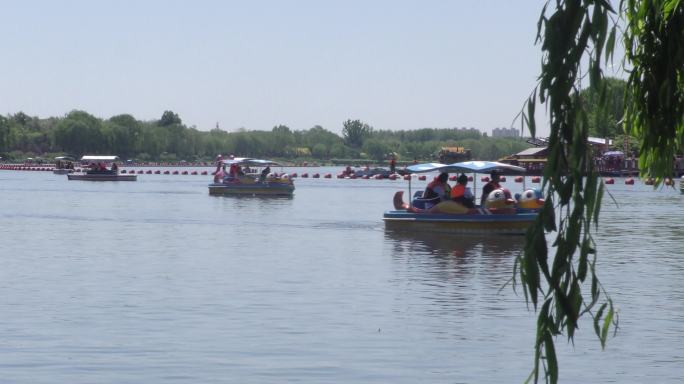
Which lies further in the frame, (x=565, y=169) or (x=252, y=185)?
(x=252, y=185)

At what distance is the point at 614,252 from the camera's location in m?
43.0

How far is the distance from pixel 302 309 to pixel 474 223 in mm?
20390

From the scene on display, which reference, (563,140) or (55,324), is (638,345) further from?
(563,140)

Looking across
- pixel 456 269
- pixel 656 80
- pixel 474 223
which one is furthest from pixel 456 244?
pixel 656 80

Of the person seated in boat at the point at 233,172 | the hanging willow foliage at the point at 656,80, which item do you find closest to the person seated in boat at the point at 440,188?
the hanging willow foliage at the point at 656,80

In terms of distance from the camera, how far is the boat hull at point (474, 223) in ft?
152

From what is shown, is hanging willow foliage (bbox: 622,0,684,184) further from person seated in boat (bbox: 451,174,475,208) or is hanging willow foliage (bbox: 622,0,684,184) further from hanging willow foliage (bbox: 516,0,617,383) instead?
person seated in boat (bbox: 451,174,475,208)

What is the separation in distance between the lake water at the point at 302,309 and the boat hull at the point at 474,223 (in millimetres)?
414

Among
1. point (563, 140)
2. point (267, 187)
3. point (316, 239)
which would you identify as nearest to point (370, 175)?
point (267, 187)

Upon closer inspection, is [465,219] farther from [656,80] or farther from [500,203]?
[656,80]

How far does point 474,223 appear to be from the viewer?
46.8 m

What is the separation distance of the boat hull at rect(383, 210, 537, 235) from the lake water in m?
0.41

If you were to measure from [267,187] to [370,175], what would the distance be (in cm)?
8013

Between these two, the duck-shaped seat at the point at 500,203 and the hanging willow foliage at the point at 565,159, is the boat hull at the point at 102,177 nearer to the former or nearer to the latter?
the duck-shaped seat at the point at 500,203
